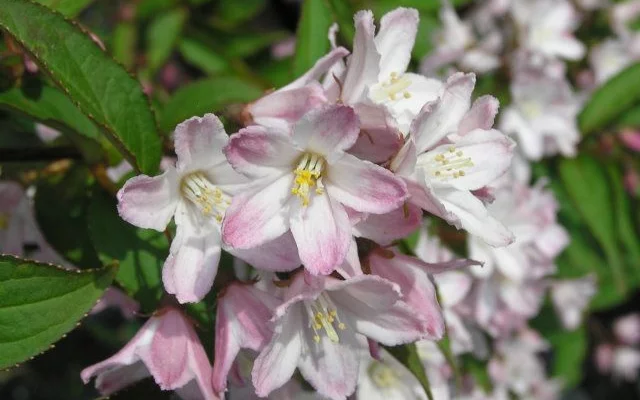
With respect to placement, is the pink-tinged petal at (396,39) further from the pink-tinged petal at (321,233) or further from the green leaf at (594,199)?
the green leaf at (594,199)

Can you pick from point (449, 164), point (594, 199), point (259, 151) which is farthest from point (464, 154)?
point (594, 199)

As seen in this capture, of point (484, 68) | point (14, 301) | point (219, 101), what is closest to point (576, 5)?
point (484, 68)

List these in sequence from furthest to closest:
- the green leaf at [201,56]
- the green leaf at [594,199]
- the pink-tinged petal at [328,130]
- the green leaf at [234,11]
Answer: the green leaf at [234,11] < the green leaf at [201,56] < the green leaf at [594,199] < the pink-tinged petal at [328,130]

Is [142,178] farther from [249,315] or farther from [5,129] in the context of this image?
[5,129]

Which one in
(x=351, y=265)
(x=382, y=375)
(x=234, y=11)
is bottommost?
(x=382, y=375)

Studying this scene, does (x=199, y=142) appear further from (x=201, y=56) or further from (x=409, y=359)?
(x=201, y=56)

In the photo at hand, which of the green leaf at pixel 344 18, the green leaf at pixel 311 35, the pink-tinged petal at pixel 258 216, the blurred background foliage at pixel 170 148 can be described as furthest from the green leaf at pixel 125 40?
the pink-tinged petal at pixel 258 216
